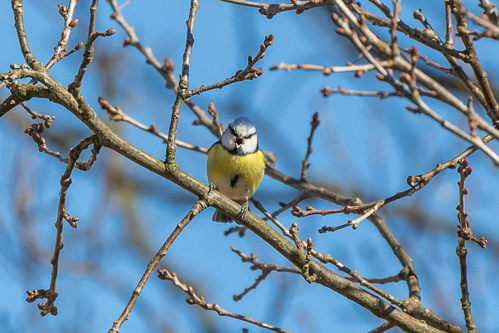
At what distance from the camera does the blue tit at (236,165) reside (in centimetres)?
385

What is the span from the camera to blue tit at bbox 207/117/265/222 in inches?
152

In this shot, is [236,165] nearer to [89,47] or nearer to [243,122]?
[243,122]

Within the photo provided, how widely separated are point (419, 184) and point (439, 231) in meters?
3.87

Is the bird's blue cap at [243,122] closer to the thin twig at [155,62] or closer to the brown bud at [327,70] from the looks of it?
the thin twig at [155,62]

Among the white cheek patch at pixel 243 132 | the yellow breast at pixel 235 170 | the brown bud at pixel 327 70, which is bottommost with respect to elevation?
the brown bud at pixel 327 70

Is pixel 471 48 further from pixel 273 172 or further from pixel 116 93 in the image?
pixel 116 93

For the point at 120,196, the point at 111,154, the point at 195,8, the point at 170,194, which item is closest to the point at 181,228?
the point at 195,8

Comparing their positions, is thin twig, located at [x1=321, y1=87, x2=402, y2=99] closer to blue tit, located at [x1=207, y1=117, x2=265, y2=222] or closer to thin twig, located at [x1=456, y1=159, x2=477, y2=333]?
thin twig, located at [x1=456, y1=159, x2=477, y2=333]

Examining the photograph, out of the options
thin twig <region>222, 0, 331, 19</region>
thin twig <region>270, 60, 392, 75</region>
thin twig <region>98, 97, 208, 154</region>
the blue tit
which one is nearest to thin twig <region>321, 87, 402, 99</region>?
thin twig <region>270, 60, 392, 75</region>

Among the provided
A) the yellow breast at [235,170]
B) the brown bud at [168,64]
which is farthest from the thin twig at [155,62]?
the yellow breast at [235,170]

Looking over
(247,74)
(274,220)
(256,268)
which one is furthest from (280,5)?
(256,268)

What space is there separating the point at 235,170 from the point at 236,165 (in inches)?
1.5

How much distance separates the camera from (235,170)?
385cm

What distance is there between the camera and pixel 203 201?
2168mm
